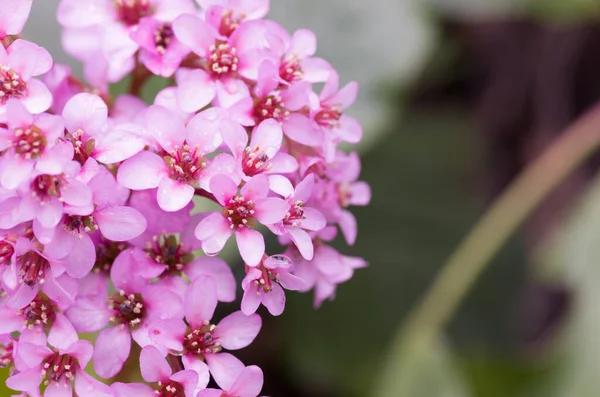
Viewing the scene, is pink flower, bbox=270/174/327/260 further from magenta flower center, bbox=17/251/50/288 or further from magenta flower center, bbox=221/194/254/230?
magenta flower center, bbox=17/251/50/288

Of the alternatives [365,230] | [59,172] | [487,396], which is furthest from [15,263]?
[365,230]

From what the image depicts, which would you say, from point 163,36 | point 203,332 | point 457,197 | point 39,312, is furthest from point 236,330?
point 457,197

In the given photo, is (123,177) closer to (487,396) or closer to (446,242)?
(487,396)

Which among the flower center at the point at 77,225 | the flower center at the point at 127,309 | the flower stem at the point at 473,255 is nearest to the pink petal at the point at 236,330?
the flower center at the point at 127,309

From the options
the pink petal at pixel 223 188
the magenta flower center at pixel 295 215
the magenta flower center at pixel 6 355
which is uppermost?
the magenta flower center at pixel 295 215

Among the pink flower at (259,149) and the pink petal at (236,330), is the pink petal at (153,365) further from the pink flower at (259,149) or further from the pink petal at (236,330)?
the pink flower at (259,149)

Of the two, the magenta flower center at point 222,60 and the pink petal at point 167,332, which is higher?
the magenta flower center at point 222,60
